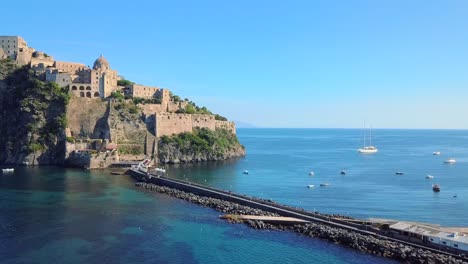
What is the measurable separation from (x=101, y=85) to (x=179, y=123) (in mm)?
17886

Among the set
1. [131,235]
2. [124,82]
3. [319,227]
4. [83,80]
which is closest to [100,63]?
[124,82]

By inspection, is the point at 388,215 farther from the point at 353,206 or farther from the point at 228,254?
the point at 228,254

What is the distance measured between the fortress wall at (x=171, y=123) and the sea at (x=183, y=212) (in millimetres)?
12162

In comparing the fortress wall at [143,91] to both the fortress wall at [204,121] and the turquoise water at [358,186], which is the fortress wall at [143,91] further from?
the turquoise water at [358,186]

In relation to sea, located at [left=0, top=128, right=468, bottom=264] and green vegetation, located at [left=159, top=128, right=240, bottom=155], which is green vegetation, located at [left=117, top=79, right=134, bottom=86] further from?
sea, located at [left=0, top=128, right=468, bottom=264]

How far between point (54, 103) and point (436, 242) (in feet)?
240

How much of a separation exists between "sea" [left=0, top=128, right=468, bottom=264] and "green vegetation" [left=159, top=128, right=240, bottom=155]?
9.89 meters

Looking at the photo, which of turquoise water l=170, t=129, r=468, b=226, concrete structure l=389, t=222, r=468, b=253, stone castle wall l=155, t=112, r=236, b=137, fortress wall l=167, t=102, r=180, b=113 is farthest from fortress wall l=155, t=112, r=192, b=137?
concrete structure l=389, t=222, r=468, b=253

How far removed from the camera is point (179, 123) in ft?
302

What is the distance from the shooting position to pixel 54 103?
8275 centimetres

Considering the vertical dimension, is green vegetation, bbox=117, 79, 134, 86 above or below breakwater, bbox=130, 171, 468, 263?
above

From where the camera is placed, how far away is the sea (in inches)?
1211

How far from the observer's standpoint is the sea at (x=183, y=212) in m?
30.8

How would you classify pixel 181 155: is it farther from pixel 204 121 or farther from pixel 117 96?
pixel 117 96
